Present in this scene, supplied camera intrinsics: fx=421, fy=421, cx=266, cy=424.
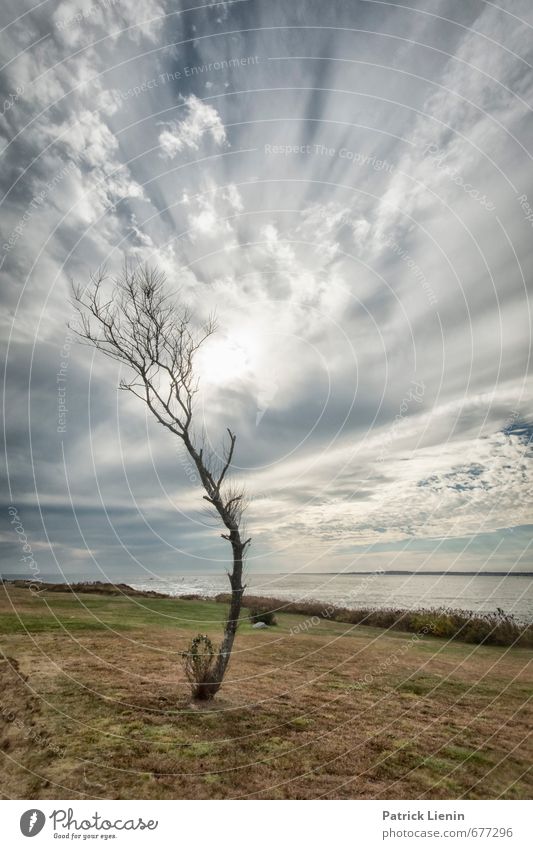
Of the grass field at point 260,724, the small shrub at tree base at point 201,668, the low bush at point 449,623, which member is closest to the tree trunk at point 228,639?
the small shrub at tree base at point 201,668

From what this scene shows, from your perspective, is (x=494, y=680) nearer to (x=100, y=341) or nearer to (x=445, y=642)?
(x=445, y=642)

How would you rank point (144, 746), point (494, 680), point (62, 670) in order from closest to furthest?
point (144, 746)
point (62, 670)
point (494, 680)

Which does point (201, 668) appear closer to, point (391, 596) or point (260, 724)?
point (260, 724)

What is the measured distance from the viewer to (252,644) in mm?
17578

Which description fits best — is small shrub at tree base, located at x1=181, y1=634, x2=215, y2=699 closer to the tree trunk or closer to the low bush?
the tree trunk

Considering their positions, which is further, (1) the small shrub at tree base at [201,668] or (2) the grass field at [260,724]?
(1) the small shrub at tree base at [201,668]

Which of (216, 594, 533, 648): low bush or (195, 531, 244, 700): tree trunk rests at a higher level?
(195, 531, 244, 700): tree trunk

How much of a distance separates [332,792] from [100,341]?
11.5m

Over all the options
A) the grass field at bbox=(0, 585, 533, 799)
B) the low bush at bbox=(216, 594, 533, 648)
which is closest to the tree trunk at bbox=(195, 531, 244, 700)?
the grass field at bbox=(0, 585, 533, 799)

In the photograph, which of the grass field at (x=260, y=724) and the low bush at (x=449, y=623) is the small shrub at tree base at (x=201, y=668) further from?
the low bush at (x=449, y=623)

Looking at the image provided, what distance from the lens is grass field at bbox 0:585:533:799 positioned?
7004mm

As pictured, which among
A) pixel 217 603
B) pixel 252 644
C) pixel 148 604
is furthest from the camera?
pixel 217 603

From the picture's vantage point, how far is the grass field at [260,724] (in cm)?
700
